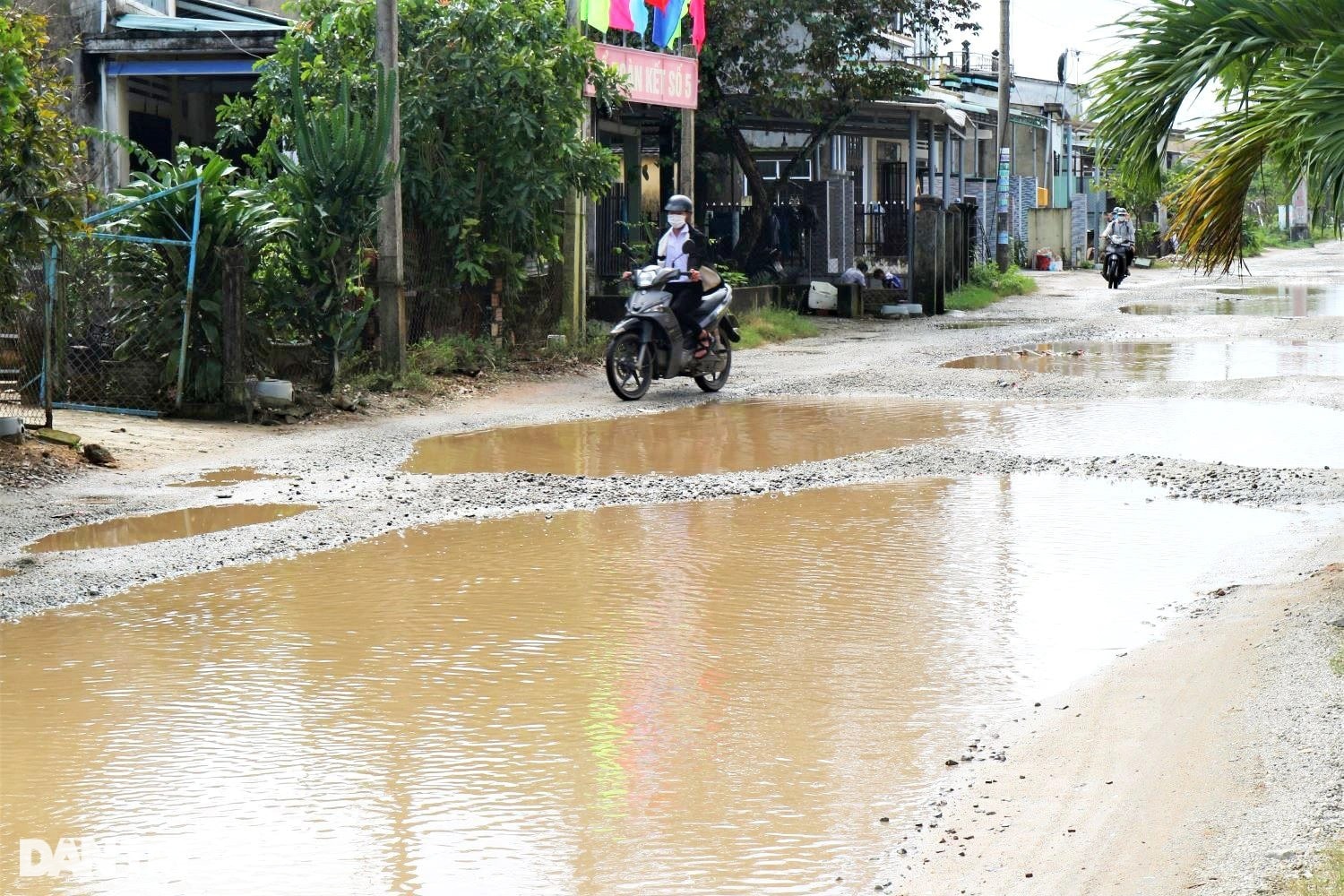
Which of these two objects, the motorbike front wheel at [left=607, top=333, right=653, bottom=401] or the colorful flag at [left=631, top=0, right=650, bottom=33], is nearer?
the motorbike front wheel at [left=607, top=333, right=653, bottom=401]

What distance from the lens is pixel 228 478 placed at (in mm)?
9969

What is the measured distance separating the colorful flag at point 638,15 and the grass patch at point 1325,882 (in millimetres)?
16007

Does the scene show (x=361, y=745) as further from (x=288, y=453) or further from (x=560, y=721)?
(x=288, y=453)

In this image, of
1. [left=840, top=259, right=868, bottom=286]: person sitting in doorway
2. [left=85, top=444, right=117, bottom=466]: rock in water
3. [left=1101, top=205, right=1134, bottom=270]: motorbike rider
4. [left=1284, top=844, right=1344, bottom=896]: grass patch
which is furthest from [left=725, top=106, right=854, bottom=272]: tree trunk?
[left=1284, top=844, right=1344, bottom=896]: grass patch

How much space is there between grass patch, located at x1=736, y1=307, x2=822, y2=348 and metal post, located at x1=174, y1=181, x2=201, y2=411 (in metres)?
9.15

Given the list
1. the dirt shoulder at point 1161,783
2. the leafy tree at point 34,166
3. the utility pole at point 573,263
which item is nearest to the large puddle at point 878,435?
the leafy tree at point 34,166

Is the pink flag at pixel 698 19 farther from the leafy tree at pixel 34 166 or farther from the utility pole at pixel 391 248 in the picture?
the leafy tree at pixel 34 166

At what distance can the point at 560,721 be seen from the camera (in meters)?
5.33

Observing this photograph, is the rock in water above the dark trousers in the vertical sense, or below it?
below

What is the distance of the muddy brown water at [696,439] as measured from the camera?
424 inches

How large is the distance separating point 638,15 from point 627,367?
19.7ft

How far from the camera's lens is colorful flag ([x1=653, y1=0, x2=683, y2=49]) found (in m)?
19.6

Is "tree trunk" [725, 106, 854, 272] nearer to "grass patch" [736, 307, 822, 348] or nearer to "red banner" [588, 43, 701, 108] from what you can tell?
"grass patch" [736, 307, 822, 348]

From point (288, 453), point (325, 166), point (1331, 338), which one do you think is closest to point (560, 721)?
point (288, 453)
